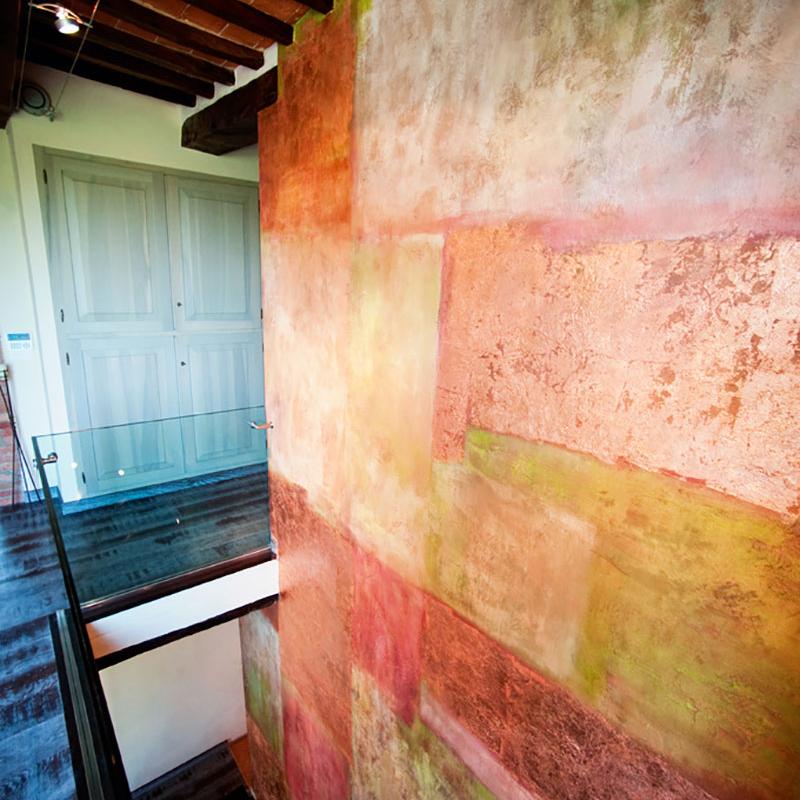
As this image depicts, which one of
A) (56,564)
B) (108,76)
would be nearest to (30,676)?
(56,564)

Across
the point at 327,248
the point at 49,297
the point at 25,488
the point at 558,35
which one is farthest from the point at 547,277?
the point at 25,488

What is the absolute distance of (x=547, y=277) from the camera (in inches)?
54.0

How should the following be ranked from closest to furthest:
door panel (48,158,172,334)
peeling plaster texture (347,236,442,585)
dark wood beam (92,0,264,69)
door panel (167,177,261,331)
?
1. peeling plaster texture (347,236,442,585)
2. dark wood beam (92,0,264,69)
3. door panel (48,158,172,334)
4. door panel (167,177,261,331)

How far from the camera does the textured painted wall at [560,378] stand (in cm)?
103

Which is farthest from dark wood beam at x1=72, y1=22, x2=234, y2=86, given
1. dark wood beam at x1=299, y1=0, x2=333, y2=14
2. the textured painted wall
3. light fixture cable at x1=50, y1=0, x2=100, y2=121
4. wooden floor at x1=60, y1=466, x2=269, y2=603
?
wooden floor at x1=60, y1=466, x2=269, y2=603

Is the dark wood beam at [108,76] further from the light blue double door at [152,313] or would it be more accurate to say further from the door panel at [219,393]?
the door panel at [219,393]

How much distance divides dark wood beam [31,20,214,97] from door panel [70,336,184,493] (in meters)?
1.83

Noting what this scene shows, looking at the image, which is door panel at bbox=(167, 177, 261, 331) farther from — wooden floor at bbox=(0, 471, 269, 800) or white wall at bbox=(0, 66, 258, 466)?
wooden floor at bbox=(0, 471, 269, 800)

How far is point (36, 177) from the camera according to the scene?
10.5 ft

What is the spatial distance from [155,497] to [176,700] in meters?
2.05

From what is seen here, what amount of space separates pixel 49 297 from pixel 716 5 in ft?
13.0

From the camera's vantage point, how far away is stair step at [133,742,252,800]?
13.9 feet

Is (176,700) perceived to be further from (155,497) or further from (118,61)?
(118,61)

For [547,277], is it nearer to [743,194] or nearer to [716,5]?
[743,194]
